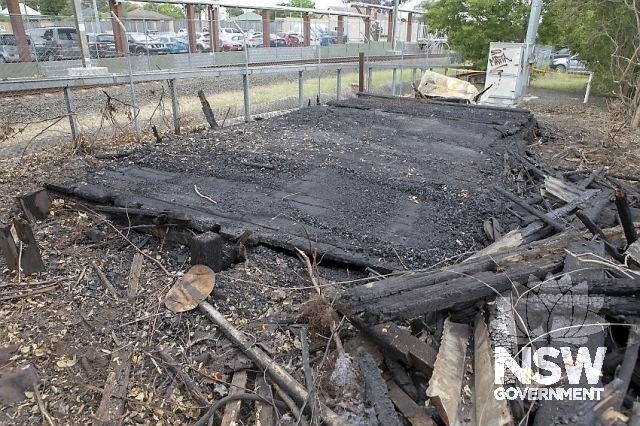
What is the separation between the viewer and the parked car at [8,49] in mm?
11555

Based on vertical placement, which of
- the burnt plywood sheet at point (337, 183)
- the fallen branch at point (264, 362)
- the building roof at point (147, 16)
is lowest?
the fallen branch at point (264, 362)

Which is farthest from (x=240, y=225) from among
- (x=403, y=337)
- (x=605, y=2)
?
(x=605, y=2)

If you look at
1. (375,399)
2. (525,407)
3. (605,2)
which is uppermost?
(605,2)

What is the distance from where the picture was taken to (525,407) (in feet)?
7.45

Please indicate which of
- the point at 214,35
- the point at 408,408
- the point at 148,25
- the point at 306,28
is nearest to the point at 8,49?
the point at 148,25

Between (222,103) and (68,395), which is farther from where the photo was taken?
(222,103)

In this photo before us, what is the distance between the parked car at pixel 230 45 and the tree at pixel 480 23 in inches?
383

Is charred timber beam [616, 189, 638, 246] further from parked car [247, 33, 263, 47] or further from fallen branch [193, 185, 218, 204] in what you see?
parked car [247, 33, 263, 47]

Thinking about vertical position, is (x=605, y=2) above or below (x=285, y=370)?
above

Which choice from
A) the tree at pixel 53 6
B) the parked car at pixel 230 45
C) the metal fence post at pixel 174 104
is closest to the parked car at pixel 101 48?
the parked car at pixel 230 45

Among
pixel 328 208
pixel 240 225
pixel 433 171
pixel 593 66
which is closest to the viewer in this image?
pixel 240 225

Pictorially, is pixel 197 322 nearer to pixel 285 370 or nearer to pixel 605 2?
pixel 285 370

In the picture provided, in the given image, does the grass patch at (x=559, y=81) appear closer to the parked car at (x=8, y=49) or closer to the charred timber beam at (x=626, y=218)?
the charred timber beam at (x=626, y=218)

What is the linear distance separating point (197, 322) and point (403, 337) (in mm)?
1615
